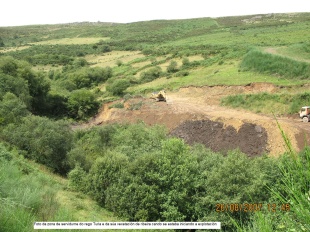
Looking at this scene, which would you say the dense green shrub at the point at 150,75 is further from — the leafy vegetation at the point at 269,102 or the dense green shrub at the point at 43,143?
the dense green shrub at the point at 43,143

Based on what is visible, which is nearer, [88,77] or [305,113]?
[305,113]

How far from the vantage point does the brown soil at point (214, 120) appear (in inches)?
806

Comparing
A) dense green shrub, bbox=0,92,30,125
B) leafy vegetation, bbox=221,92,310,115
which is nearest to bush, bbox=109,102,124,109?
leafy vegetation, bbox=221,92,310,115

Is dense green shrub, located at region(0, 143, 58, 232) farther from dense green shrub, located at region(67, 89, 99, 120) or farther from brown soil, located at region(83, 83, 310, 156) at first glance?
dense green shrub, located at region(67, 89, 99, 120)

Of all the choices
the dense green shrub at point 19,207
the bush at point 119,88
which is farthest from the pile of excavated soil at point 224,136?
the bush at point 119,88

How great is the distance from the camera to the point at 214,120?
24281 mm

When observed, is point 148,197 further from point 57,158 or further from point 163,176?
point 57,158

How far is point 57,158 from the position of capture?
1852cm

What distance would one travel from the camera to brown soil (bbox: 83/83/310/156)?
2048 centimetres

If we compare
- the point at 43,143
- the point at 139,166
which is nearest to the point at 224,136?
the point at 139,166

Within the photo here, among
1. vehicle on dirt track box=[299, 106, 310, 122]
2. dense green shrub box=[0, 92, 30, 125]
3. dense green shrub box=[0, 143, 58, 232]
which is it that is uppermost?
dense green shrub box=[0, 143, 58, 232]

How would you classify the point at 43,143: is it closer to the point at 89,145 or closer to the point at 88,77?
the point at 89,145

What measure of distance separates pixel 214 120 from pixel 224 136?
2334mm

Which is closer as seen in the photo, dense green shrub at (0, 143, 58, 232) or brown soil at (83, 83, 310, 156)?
dense green shrub at (0, 143, 58, 232)
